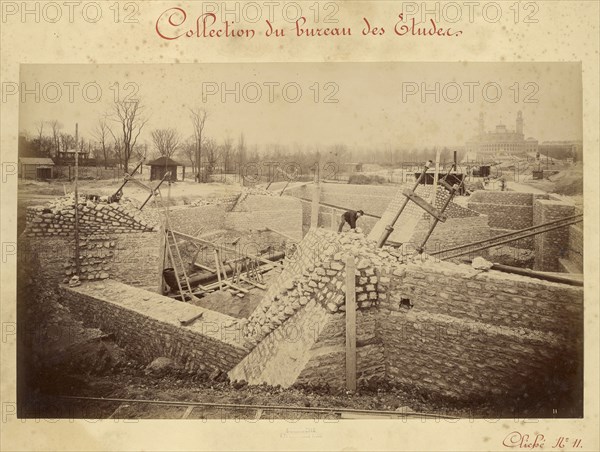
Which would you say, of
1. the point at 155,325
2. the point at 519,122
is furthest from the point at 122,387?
the point at 519,122

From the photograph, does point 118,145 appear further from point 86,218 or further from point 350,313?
point 350,313

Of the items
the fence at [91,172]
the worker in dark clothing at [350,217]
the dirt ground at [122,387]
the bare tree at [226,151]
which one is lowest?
the dirt ground at [122,387]

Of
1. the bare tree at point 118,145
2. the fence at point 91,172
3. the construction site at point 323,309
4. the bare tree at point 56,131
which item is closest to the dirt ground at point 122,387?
the construction site at point 323,309

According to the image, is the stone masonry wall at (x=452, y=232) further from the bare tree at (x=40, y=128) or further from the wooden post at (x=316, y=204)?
the bare tree at (x=40, y=128)

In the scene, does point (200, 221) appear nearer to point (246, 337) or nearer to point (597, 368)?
point (246, 337)

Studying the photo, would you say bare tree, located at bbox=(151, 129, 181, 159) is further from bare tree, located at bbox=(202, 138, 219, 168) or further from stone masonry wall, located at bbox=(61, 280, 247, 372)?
stone masonry wall, located at bbox=(61, 280, 247, 372)

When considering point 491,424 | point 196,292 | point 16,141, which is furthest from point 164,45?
point 491,424
